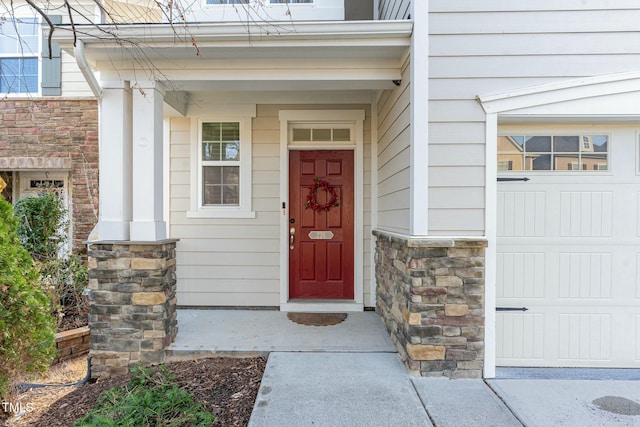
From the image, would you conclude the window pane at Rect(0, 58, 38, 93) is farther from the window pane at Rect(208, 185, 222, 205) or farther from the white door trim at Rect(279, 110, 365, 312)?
the white door trim at Rect(279, 110, 365, 312)

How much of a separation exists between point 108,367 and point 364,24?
3.52 m

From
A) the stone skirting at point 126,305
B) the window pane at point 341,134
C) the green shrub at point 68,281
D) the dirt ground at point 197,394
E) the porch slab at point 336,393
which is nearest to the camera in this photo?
the porch slab at point 336,393

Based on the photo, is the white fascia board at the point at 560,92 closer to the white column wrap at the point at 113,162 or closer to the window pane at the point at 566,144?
the window pane at the point at 566,144

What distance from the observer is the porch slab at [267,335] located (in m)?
3.16

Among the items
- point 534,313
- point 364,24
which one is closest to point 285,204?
point 364,24

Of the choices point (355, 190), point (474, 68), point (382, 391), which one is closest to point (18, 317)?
point (382, 391)

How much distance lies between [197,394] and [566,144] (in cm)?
346

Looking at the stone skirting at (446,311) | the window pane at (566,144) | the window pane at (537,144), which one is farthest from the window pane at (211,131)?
the window pane at (566,144)

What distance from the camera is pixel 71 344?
12.0ft

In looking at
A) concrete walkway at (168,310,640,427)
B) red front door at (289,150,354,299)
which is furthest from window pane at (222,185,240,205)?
concrete walkway at (168,310,640,427)

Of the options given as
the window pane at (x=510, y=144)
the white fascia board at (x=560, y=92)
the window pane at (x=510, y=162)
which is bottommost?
the window pane at (x=510, y=162)

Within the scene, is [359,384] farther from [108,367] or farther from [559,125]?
[559,125]

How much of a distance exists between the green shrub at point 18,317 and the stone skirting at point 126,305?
0.36m

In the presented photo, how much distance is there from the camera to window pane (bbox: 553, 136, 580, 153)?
2971mm
